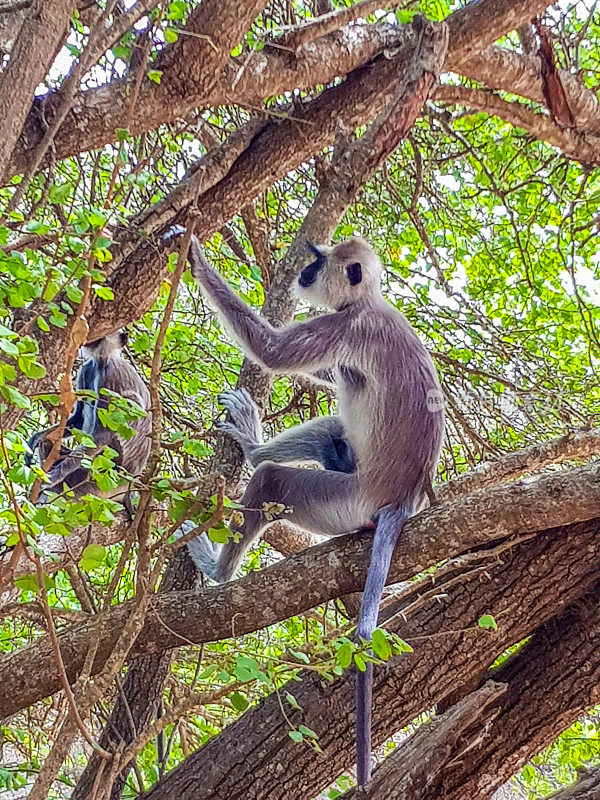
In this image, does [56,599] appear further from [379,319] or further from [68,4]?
[68,4]

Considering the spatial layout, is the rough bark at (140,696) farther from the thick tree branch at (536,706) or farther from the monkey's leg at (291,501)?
the thick tree branch at (536,706)

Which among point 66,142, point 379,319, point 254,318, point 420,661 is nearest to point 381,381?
point 379,319

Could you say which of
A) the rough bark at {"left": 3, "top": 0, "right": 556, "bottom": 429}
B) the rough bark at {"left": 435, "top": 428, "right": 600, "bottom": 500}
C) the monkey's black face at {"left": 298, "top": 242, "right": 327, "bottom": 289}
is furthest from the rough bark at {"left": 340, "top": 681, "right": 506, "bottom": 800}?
the monkey's black face at {"left": 298, "top": 242, "right": 327, "bottom": 289}

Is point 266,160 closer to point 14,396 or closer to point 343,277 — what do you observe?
point 343,277

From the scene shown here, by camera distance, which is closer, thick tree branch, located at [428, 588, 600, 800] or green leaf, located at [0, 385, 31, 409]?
green leaf, located at [0, 385, 31, 409]

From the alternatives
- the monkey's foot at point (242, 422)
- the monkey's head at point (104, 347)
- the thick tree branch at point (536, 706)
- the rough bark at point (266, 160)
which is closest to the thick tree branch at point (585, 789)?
the thick tree branch at point (536, 706)

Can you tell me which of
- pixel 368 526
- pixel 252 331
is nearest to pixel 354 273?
pixel 252 331

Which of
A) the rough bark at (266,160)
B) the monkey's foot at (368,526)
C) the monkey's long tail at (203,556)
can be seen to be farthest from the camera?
the monkey's long tail at (203,556)

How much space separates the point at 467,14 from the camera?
133 inches

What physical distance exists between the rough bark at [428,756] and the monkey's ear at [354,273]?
5.75 ft

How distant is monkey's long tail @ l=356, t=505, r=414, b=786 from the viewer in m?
2.22

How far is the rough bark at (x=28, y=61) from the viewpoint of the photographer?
6.15ft

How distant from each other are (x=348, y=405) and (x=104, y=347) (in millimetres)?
1437

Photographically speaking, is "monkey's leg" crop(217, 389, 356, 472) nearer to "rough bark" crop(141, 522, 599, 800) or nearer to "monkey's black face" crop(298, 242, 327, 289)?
"monkey's black face" crop(298, 242, 327, 289)
